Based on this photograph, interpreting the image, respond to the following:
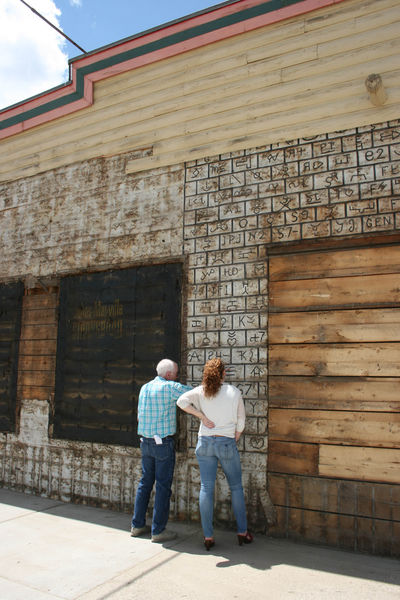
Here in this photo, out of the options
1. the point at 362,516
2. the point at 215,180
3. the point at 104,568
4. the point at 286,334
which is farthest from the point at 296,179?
the point at 104,568

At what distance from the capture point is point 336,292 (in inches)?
181

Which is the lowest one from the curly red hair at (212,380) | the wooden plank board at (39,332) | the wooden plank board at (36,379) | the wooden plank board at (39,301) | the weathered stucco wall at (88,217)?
the wooden plank board at (36,379)

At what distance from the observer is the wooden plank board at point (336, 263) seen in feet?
14.5

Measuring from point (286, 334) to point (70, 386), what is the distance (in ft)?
9.72

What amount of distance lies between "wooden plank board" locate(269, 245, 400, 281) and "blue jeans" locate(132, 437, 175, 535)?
2032 mm

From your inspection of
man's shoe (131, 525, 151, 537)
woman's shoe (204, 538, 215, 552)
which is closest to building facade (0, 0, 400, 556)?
man's shoe (131, 525, 151, 537)

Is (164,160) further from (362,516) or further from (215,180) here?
(362,516)

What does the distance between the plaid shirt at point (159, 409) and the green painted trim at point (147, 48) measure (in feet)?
A: 13.6

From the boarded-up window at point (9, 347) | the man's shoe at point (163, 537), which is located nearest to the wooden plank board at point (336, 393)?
the man's shoe at point (163, 537)

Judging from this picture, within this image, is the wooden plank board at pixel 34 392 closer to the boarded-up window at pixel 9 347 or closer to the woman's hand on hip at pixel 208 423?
the boarded-up window at pixel 9 347

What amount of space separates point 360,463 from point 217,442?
4.30ft

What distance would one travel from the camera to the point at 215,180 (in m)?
5.40

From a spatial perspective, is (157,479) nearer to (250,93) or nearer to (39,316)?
(39,316)

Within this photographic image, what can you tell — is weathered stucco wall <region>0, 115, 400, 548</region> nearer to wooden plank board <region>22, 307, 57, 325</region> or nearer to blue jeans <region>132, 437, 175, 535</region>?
wooden plank board <region>22, 307, 57, 325</region>
